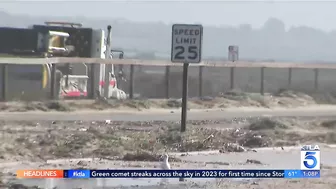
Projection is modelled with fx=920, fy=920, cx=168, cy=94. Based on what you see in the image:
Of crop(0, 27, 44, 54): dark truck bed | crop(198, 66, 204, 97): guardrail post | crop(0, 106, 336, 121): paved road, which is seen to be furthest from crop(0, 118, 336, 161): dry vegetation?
crop(198, 66, 204, 97): guardrail post

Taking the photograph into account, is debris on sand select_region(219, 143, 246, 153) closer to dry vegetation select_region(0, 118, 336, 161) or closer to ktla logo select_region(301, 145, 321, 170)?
dry vegetation select_region(0, 118, 336, 161)

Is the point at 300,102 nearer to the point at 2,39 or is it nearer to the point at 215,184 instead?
the point at 2,39

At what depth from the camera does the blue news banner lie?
15.0 m

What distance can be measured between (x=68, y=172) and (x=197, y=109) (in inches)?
830

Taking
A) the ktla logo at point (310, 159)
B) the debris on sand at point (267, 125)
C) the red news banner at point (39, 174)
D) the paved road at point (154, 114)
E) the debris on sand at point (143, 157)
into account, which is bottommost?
the paved road at point (154, 114)

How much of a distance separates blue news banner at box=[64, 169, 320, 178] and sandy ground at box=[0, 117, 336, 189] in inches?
10.7

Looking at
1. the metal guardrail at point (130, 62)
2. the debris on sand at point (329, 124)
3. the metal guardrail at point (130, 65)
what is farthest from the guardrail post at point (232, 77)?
the debris on sand at point (329, 124)

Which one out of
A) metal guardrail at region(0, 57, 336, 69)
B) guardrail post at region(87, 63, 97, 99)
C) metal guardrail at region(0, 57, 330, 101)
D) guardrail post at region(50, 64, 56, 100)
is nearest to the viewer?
metal guardrail at region(0, 57, 330, 101)

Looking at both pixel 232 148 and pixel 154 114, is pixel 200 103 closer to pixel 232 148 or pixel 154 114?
pixel 154 114

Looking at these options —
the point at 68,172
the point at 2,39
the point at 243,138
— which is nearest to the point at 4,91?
the point at 2,39

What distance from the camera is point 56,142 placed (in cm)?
1914

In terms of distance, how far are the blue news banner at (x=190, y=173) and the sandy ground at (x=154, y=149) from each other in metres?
0.27

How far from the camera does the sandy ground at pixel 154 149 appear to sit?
594 inches

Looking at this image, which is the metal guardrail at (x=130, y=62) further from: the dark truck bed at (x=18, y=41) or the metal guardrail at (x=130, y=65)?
the dark truck bed at (x=18, y=41)
